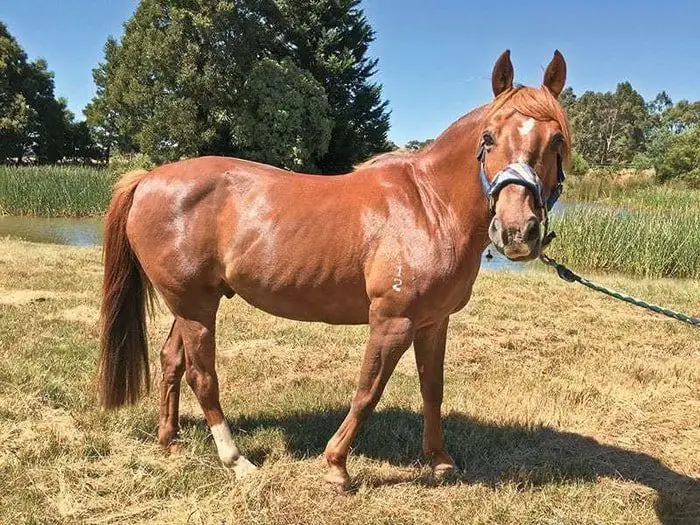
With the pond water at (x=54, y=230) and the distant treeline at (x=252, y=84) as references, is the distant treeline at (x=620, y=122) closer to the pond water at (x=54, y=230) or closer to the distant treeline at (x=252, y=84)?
the distant treeline at (x=252, y=84)

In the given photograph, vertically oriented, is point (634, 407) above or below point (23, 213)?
below

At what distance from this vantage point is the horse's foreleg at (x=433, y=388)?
3012 mm

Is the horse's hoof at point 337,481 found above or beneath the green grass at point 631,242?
beneath

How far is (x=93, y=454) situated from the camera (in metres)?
2.96

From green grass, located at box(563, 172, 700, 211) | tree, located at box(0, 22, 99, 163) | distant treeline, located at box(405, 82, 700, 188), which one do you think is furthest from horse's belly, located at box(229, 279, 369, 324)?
distant treeline, located at box(405, 82, 700, 188)

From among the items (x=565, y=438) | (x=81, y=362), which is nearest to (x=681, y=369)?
(x=565, y=438)

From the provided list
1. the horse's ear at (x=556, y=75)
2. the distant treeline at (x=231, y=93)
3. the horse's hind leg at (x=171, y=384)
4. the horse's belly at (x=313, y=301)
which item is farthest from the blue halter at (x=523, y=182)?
the distant treeline at (x=231, y=93)

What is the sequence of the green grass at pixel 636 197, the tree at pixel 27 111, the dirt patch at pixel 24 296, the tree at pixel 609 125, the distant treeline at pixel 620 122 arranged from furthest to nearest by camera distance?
the tree at pixel 609 125, the distant treeline at pixel 620 122, the tree at pixel 27 111, the green grass at pixel 636 197, the dirt patch at pixel 24 296

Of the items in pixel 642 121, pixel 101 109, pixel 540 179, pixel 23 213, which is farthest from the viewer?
pixel 642 121

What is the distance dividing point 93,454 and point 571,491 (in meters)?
2.59

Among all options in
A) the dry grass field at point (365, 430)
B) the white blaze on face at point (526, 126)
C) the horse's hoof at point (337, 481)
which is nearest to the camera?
the white blaze on face at point (526, 126)

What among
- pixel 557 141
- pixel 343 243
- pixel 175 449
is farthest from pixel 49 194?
pixel 557 141

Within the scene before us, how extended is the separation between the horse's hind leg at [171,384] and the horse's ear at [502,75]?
2195 mm

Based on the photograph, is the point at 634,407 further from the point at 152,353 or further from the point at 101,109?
the point at 101,109
